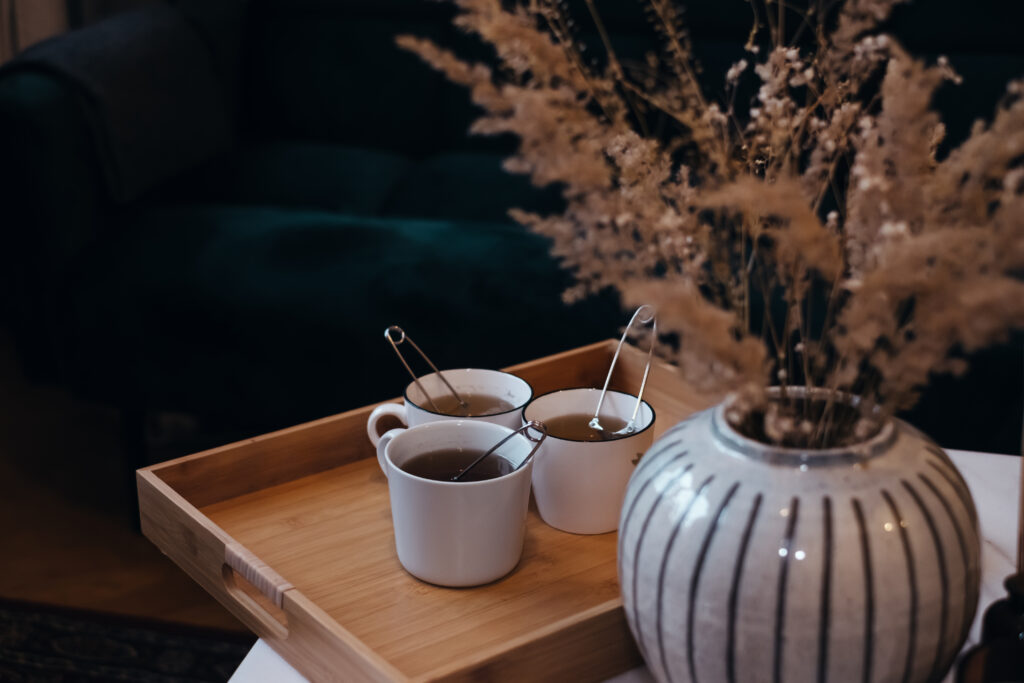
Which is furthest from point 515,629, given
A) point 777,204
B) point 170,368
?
point 170,368

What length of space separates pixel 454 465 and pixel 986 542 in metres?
0.45

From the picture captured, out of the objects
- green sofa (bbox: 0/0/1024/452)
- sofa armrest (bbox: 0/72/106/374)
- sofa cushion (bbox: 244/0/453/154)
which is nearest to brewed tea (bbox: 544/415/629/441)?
green sofa (bbox: 0/0/1024/452)

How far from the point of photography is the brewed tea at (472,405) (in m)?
0.95

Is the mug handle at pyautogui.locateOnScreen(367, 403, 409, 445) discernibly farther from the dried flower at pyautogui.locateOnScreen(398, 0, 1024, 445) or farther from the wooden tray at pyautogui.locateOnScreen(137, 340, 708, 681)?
the dried flower at pyautogui.locateOnScreen(398, 0, 1024, 445)

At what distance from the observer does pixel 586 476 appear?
83 cm

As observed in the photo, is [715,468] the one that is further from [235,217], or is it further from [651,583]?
[235,217]

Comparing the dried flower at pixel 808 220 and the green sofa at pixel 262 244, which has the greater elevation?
the dried flower at pixel 808 220

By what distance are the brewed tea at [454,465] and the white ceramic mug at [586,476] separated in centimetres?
4

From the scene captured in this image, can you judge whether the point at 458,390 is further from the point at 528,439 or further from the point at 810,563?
the point at 810,563

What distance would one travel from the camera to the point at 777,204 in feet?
1.52

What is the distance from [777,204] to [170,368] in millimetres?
1493

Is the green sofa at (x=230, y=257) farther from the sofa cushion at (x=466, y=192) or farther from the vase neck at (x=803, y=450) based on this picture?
the vase neck at (x=803, y=450)

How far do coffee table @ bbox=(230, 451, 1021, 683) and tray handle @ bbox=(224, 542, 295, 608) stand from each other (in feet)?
0.15

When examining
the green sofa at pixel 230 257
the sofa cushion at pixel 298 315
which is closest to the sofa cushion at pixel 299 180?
the green sofa at pixel 230 257
